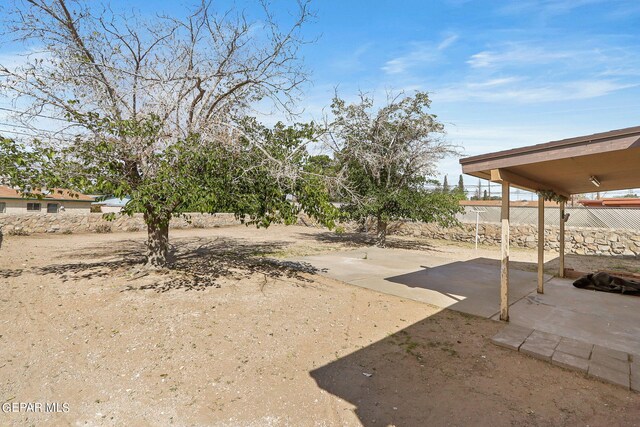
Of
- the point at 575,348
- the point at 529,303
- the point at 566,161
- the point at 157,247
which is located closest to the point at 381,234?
the point at 529,303

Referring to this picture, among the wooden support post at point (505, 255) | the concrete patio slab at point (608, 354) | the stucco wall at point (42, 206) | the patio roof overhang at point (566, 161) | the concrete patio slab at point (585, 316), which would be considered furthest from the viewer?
the stucco wall at point (42, 206)

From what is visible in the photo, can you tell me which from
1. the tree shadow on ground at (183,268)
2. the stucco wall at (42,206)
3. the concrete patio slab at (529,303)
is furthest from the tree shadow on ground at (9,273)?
the stucco wall at (42,206)

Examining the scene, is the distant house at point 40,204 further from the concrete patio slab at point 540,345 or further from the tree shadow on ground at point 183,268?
the concrete patio slab at point 540,345

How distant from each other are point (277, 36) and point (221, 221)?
15.2 m

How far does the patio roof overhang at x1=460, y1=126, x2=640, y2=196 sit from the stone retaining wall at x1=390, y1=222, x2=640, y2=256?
7005 mm

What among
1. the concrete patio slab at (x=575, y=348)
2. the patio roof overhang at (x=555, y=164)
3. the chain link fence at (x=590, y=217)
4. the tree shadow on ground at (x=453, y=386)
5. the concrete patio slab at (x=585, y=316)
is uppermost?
the patio roof overhang at (x=555, y=164)

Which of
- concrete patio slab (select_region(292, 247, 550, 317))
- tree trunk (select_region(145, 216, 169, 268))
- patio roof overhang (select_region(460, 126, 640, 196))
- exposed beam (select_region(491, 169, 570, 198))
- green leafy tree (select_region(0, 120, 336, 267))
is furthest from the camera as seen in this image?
tree trunk (select_region(145, 216, 169, 268))

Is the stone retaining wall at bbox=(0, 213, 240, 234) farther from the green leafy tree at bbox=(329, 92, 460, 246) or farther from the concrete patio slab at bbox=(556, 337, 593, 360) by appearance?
the concrete patio slab at bbox=(556, 337, 593, 360)

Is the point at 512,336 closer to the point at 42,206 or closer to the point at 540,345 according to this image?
the point at 540,345

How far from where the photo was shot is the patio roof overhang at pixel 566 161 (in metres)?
3.12

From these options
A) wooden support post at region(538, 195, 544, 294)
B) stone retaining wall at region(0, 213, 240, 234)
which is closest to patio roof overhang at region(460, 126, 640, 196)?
wooden support post at region(538, 195, 544, 294)

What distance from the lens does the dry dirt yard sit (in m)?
2.42

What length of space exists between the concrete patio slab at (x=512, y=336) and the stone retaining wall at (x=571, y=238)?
8181 mm

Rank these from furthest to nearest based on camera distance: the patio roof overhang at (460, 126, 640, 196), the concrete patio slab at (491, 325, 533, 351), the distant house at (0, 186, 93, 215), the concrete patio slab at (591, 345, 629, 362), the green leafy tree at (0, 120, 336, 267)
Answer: the distant house at (0, 186, 93, 215)
the green leafy tree at (0, 120, 336, 267)
the concrete patio slab at (491, 325, 533, 351)
the concrete patio slab at (591, 345, 629, 362)
the patio roof overhang at (460, 126, 640, 196)
